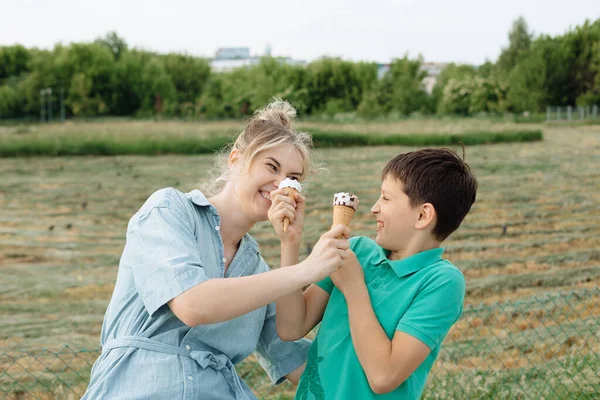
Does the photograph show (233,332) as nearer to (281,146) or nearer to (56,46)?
(281,146)

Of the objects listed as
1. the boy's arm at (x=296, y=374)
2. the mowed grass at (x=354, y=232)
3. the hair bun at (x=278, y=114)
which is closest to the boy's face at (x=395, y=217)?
the hair bun at (x=278, y=114)

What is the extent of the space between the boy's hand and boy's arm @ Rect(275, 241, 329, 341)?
7.3 inches

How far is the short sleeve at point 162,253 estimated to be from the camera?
6.09ft

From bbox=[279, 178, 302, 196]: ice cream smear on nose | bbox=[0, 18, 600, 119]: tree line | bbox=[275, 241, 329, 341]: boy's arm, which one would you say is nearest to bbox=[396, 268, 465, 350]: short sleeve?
bbox=[275, 241, 329, 341]: boy's arm

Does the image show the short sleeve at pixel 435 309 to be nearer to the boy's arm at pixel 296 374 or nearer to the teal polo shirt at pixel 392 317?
the teal polo shirt at pixel 392 317

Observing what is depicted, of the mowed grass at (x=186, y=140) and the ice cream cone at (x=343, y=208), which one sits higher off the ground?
the ice cream cone at (x=343, y=208)

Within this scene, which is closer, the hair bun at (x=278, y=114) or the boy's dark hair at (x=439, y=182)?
the boy's dark hair at (x=439, y=182)

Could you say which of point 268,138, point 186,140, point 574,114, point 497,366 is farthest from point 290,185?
point 574,114

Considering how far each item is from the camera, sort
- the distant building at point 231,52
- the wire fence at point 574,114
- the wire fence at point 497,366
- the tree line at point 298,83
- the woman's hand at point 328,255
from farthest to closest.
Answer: the distant building at point 231,52
the tree line at point 298,83
the wire fence at point 574,114
the wire fence at point 497,366
the woman's hand at point 328,255

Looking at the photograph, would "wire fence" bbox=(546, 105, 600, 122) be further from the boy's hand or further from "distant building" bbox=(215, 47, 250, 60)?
"distant building" bbox=(215, 47, 250, 60)

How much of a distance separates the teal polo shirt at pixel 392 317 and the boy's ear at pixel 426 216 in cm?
8

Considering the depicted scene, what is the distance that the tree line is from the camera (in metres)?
45.2

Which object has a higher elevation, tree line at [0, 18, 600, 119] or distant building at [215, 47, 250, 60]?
distant building at [215, 47, 250, 60]

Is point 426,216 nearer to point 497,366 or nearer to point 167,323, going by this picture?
point 167,323
